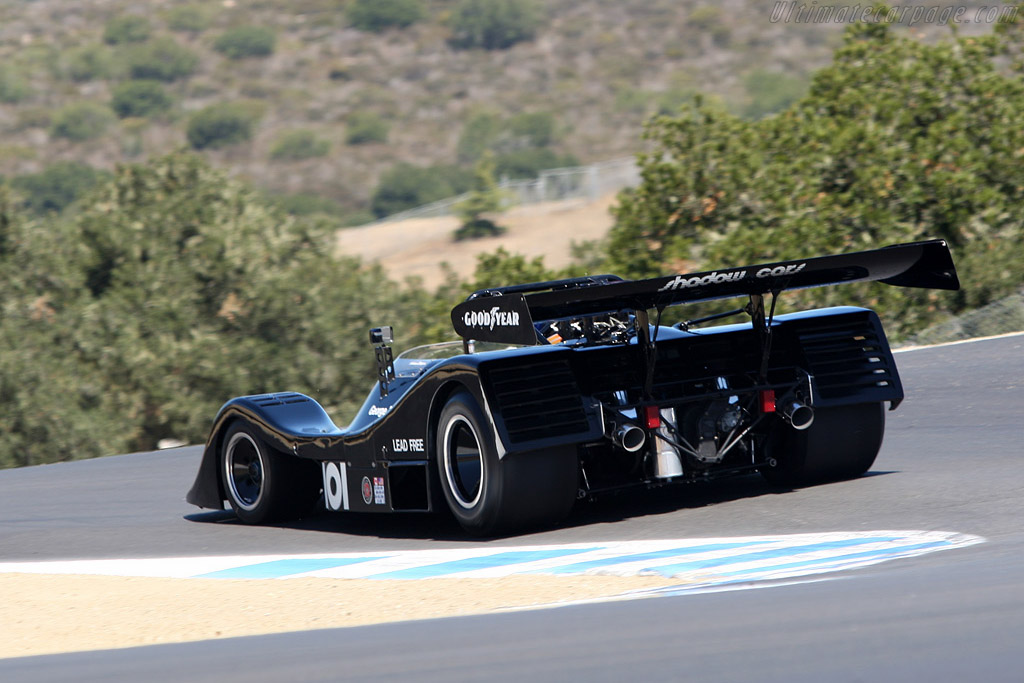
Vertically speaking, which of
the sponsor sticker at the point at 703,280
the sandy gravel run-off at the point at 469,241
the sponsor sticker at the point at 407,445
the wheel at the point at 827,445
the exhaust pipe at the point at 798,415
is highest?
the sandy gravel run-off at the point at 469,241

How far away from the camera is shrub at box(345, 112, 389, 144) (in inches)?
3332

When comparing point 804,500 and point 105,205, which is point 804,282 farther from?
point 105,205

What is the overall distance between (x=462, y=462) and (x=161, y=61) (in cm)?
9502

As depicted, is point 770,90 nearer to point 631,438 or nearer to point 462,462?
point 462,462

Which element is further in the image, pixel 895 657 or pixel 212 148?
pixel 212 148

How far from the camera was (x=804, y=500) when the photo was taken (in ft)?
25.3

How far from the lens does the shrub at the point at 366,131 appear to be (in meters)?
84.6

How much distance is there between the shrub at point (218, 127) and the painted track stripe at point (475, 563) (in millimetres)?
80282

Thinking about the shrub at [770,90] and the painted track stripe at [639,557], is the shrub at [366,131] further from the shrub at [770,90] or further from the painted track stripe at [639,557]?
the painted track stripe at [639,557]

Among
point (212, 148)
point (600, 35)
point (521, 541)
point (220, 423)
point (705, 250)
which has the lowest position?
point (521, 541)

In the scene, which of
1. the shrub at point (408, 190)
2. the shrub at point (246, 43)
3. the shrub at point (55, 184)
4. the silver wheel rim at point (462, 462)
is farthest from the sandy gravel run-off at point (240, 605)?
the shrub at point (246, 43)

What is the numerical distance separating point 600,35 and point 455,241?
40.2m

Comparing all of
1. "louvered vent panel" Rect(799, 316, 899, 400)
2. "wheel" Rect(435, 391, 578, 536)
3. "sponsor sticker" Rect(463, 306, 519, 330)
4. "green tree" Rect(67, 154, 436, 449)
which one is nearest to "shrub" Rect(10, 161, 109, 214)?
"green tree" Rect(67, 154, 436, 449)

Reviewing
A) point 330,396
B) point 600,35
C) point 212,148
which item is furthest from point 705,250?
point 600,35
